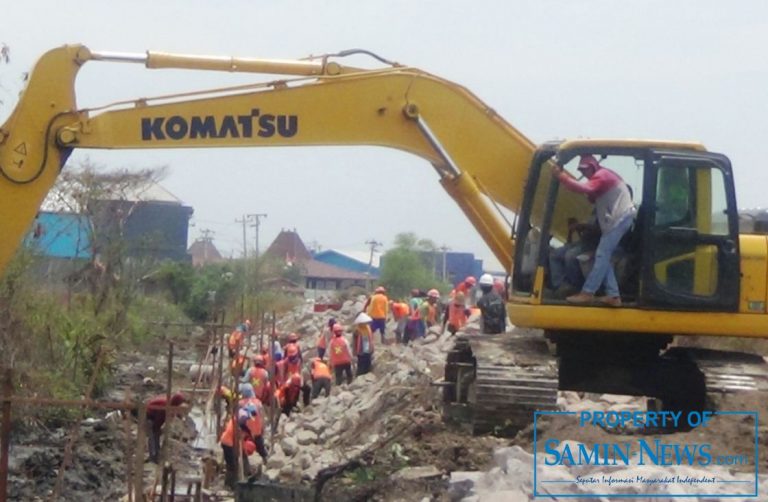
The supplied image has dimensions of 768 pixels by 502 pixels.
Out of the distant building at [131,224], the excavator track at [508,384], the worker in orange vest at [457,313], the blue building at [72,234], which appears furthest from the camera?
the distant building at [131,224]

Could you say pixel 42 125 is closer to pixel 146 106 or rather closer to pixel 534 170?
pixel 146 106

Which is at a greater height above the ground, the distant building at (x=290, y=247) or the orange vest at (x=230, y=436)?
the distant building at (x=290, y=247)

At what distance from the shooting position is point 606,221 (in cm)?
1233

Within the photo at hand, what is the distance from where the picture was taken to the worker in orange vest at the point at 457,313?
3234 cm

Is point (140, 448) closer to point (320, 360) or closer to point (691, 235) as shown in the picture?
point (691, 235)

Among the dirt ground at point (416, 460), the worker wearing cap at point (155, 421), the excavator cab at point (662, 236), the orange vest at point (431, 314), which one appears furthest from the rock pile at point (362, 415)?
the orange vest at point (431, 314)

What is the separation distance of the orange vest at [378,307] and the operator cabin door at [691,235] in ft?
69.8

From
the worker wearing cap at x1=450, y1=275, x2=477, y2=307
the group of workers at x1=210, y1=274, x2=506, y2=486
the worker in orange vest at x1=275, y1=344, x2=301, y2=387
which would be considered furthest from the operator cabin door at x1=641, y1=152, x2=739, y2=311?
the worker wearing cap at x1=450, y1=275, x2=477, y2=307

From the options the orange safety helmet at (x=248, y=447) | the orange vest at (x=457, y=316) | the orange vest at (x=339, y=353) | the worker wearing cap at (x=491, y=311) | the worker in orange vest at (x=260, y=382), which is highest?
the worker wearing cap at (x=491, y=311)

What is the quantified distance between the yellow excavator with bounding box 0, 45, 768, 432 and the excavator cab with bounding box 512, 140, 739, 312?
0.01m

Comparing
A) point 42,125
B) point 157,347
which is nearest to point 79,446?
point 42,125

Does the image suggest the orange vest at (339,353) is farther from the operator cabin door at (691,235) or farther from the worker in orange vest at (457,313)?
the operator cabin door at (691,235)

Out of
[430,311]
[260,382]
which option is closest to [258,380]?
[260,382]

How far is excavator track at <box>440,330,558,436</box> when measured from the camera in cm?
1208
